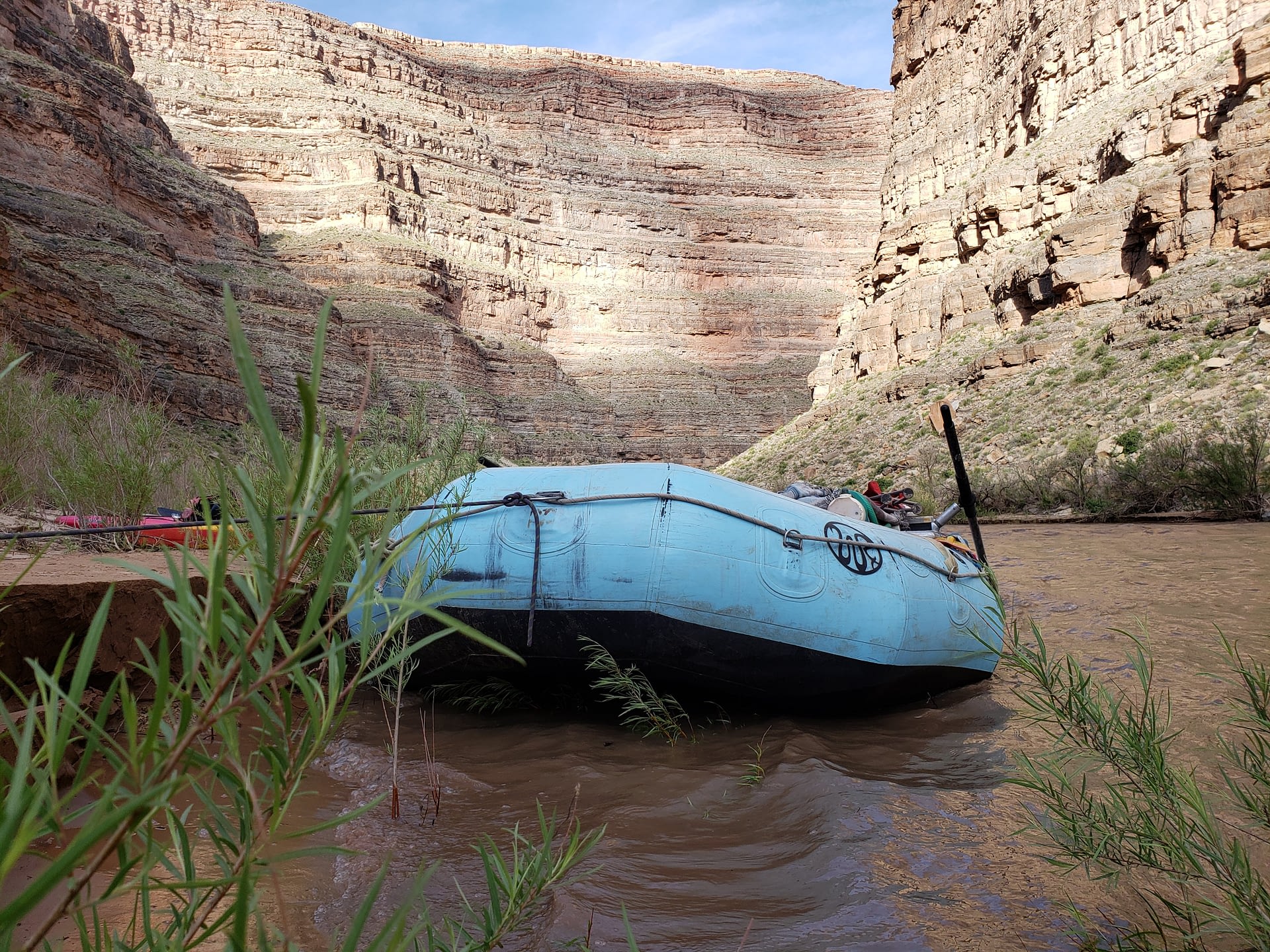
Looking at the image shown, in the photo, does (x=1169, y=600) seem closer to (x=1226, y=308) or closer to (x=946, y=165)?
(x=1226, y=308)

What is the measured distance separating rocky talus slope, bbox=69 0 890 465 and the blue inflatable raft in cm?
3290

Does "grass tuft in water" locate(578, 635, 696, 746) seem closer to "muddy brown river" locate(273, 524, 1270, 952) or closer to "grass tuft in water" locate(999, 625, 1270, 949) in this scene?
"muddy brown river" locate(273, 524, 1270, 952)

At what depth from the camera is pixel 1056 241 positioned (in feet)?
59.4

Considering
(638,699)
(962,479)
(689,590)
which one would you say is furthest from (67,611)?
(962,479)

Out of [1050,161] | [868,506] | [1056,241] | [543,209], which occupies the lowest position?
[868,506]

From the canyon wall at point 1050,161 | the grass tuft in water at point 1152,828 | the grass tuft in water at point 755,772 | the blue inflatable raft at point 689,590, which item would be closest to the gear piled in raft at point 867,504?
the blue inflatable raft at point 689,590

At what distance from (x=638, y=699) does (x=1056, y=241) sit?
19.7 m

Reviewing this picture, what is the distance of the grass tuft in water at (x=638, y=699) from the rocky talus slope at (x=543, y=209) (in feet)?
109

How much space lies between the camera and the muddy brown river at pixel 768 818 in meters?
1.57

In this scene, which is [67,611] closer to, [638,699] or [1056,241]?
[638,699]

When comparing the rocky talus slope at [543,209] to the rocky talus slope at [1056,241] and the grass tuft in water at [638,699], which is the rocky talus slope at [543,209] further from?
the grass tuft in water at [638,699]

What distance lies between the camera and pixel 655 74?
68.4 m

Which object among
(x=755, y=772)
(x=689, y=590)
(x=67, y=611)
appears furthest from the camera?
(x=689, y=590)

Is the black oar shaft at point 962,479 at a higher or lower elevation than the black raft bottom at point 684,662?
higher
